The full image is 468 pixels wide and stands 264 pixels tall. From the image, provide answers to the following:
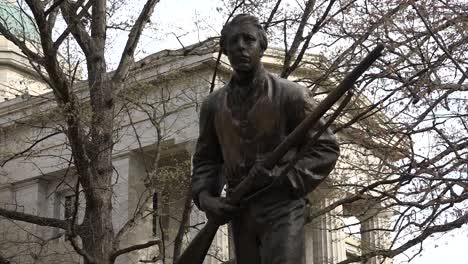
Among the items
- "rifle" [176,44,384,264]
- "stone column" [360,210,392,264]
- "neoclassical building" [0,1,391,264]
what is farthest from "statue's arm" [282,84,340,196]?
"stone column" [360,210,392,264]

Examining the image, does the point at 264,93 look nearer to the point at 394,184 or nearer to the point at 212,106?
the point at 212,106

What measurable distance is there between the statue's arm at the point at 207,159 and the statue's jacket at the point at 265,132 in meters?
0.01

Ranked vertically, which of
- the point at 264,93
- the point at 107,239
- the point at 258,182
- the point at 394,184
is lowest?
the point at 258,182

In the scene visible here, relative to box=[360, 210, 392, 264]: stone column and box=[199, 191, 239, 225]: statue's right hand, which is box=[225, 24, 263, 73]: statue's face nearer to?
box=[199, 191, 239, 225]: statue's right hand

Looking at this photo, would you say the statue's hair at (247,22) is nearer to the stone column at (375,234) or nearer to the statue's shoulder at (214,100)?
the statue's shoulder at (214,100)

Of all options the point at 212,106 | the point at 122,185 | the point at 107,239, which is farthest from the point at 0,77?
the point at 212,106

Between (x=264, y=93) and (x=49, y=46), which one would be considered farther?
(x=49, y=46)

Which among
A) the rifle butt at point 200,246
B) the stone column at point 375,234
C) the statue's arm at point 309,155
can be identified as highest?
the stone column at point 375,234

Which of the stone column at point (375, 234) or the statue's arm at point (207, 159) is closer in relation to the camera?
the statue's arm at point (207, 159)

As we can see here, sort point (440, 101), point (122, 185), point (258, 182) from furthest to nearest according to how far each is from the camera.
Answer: point (122, 185) → point (440, 101) → point (258, 182)

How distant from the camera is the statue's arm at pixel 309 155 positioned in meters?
4.70

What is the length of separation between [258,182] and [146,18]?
13347 mm

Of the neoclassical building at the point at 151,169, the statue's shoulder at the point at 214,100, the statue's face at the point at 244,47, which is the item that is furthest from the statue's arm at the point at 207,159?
the neoclassical building at the point at 151,169

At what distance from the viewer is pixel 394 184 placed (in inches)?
611
